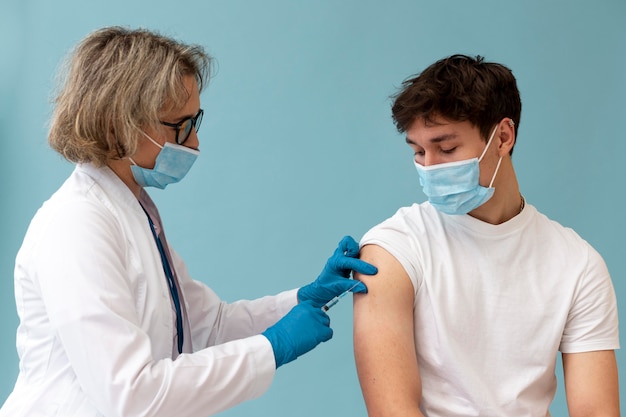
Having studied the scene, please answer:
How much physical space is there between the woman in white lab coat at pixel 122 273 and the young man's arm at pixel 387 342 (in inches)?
2.0

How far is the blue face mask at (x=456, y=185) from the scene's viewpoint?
169cm

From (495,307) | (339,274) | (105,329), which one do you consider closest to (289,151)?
(339,274)

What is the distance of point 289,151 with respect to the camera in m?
2.79

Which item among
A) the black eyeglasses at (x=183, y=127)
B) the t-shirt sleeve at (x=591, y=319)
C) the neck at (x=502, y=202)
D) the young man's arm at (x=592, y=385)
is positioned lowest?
the young man's arm at (x=592, y=385)

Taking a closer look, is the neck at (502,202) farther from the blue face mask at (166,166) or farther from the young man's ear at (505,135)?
the blue face mask at (166,166)

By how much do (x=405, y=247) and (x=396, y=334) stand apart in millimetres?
195

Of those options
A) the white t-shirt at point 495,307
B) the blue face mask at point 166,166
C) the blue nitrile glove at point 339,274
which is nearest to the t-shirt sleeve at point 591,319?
the white t-shirt at point 495,307

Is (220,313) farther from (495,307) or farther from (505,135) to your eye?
(505,135)

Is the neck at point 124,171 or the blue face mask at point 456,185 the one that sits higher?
the neck at point 124,171

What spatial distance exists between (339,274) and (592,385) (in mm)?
586

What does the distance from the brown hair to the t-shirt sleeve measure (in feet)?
1.30

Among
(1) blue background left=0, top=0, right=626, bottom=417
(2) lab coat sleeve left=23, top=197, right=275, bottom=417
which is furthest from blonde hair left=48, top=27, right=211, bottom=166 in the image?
(1) blue background left=0, top=0, right=626, bottom=417

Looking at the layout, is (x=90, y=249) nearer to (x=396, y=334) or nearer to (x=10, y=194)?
(x=396, y=334)

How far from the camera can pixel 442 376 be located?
166cm
